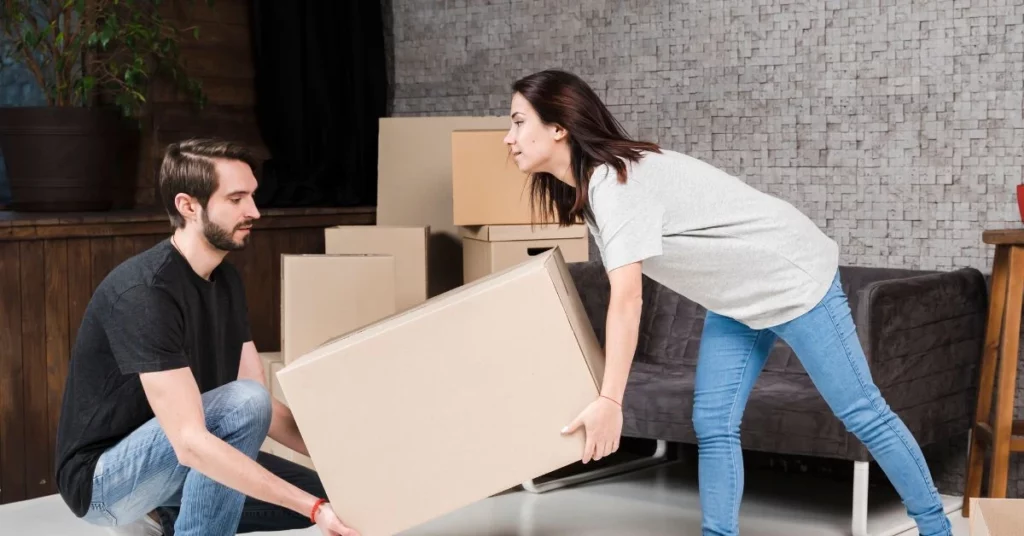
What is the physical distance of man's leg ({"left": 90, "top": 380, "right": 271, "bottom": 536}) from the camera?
6.36 ft

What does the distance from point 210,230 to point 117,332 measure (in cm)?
23

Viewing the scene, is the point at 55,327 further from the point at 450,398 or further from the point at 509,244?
the point at 450,398

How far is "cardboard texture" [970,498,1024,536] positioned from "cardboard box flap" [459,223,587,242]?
1939 millimetres

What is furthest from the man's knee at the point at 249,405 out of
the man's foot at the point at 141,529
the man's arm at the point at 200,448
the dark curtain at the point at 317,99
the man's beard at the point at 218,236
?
the dark curtain at the point at 317,99

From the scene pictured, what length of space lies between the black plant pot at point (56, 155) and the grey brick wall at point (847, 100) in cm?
145

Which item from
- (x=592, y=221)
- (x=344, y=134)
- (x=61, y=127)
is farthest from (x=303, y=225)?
(x=592, y=221)

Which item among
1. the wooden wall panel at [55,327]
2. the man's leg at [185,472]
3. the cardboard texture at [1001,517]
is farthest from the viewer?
the wooden wall panel at [55,327]

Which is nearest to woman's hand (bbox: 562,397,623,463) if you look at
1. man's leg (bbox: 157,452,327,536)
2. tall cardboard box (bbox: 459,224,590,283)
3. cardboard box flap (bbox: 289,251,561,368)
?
cardboard box flap (bbox: 289,251,561,368)

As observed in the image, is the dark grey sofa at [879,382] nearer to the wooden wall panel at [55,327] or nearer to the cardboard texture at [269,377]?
the cardboard texture at [269,377]

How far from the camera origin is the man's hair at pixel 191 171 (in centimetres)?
199

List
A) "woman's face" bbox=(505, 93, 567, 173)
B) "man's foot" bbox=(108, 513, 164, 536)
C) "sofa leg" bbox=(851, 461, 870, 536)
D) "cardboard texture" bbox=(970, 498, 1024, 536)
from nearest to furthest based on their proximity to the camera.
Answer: "cardboard texture" bbox=(970, 498, 1024, 536) → "woman's face" bbox=(505, 93, 567, 173) → "man's foot" bbox=(108, 513, 164, 536) → "sofa leg" bbox=(851, 461, 870, 536)

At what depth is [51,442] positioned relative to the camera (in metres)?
3.25

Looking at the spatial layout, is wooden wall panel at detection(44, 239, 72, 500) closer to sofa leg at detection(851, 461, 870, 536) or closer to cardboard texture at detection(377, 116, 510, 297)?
cardboard texture at detection(377, 116, 510, 297)

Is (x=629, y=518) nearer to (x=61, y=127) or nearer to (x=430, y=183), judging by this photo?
(x=430, y=183)
